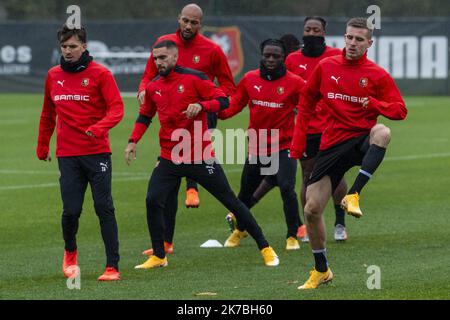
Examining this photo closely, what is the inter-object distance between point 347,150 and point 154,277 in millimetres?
2305

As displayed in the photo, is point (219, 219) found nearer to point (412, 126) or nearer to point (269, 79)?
point (269, 79)

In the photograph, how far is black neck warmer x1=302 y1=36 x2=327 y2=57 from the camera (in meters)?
14.3

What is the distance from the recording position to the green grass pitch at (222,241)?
35.1 ft

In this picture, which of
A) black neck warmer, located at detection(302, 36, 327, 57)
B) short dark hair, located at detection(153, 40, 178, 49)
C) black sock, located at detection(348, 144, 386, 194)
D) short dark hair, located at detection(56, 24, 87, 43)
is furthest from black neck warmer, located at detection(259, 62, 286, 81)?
black sock, located at detection(348, 144, 386, 194)

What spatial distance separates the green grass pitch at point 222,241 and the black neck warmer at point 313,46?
7.16 feet

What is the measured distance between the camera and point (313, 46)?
47.2ft

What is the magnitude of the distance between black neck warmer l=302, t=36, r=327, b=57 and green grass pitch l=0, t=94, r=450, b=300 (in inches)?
85.9

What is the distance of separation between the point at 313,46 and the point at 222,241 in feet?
8.25

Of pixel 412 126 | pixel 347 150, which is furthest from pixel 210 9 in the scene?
pixel 347 150

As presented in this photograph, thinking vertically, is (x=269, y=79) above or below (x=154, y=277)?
above

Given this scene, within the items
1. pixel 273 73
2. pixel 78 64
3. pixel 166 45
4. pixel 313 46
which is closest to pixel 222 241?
pixel 273 73

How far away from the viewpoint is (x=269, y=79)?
1376 centimetres

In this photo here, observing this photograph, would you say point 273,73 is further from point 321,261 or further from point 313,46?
point 321,261

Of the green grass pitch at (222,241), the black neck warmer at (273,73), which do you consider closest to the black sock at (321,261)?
the green grass pitch at (222,241)
